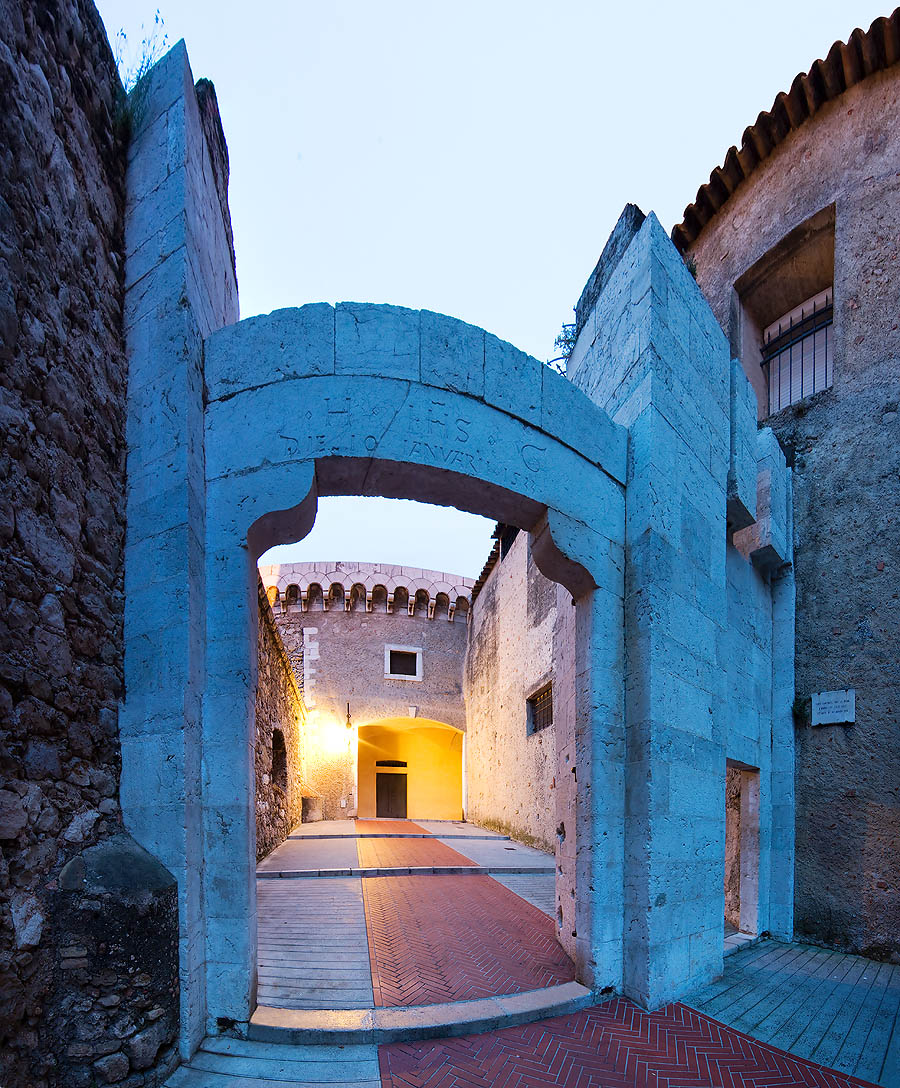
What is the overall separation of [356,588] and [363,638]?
1.64 meters

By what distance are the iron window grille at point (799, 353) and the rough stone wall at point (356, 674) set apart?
13.4 metres

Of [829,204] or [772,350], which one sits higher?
[829,204]

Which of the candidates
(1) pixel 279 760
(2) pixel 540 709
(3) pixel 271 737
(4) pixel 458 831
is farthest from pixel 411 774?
(3) pixel 271 737

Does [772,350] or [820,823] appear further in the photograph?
[772,350]

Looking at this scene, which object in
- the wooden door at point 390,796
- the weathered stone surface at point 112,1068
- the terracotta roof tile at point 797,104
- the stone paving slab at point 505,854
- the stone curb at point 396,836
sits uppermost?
the terracotta roof tile at point 797,104

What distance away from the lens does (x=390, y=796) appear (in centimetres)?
2286

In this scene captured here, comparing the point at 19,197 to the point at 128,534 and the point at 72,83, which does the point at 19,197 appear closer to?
the point at 72,83

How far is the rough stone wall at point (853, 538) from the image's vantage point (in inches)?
257

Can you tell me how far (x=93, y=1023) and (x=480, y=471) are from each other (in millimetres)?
3542

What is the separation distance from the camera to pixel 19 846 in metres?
2.60

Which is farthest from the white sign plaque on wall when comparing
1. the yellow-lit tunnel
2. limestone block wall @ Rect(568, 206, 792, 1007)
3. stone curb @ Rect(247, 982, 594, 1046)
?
the yellow-lit tunnel

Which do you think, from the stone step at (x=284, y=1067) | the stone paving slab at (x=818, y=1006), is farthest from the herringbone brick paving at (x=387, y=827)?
the stone step at (x=284, y=1067)

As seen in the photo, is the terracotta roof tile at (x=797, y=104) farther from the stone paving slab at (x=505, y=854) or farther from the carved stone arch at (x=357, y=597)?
the carved stone arch at (x=357, y=597)

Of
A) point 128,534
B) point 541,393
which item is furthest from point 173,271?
point 541,393
